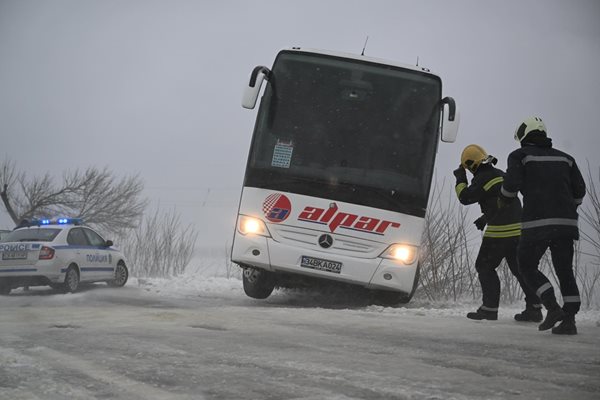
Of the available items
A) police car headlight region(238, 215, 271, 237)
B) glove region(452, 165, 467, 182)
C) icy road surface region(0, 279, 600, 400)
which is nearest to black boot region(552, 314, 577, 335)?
icy road surface region(0, 279, 600, 400)

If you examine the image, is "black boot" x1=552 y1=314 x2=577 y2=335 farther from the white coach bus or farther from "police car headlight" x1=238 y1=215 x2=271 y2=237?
"police car headlight" x1=238 y1=215 x2=271 y2=237

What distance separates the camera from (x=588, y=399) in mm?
4414

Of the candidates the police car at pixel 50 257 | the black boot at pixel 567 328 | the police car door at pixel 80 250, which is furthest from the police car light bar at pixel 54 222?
the black boot at pixel 567 328

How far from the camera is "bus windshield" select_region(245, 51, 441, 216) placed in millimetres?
10812

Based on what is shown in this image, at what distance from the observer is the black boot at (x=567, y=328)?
745cm

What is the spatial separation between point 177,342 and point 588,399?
11.3 feet

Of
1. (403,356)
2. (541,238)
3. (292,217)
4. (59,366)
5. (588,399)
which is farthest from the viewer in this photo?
(292,217)

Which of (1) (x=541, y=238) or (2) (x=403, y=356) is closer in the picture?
(2) (x=403, y=356)

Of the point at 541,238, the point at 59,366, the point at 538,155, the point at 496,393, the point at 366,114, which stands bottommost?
the point at 59,366

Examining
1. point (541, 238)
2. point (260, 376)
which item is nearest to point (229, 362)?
point (260, 376)

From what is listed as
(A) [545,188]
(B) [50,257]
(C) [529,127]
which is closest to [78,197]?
(B) [50,257]

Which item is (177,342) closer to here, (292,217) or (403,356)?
(403,356)

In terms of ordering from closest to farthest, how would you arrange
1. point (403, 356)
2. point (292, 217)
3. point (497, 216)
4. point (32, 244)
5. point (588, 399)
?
1. point (588, 399)
2. point (403, 356)
3. point (497, 216)
4. point (292, 217)
5. point (32, 244)

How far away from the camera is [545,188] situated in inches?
299
